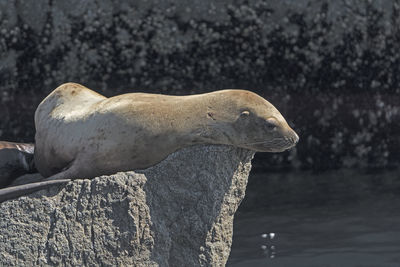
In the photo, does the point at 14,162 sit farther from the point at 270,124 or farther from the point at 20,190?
the point at 270,124

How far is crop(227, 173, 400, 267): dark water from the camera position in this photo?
6121 mm

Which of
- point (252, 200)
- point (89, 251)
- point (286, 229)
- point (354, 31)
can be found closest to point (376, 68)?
point (354, 31)

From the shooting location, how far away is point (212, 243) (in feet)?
16.7

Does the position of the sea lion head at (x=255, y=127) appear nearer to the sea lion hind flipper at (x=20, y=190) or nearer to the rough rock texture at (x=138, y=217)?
the rough rock texture at (x=138, y=217)

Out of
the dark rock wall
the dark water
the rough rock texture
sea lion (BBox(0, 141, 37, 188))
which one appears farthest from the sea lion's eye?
the dark rock wall

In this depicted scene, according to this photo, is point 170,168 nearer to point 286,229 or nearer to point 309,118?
point 286,229

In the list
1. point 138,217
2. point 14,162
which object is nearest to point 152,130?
point 138,217

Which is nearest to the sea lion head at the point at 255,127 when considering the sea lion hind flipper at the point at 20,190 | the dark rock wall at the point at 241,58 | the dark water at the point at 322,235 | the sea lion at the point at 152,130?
the sea lion at the point at 152,130

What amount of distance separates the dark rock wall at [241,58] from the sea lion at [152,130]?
3.55 m

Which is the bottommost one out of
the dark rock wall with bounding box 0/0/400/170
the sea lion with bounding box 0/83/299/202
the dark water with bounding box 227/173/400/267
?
the dark water with bounding box 227/173/400/267

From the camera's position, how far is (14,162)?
5719 millimetres

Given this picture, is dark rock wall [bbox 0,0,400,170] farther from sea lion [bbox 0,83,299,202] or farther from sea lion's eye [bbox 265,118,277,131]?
sea lion's eye [bbox 265,118,277,131]

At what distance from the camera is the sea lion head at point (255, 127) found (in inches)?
202

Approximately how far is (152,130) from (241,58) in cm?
395
